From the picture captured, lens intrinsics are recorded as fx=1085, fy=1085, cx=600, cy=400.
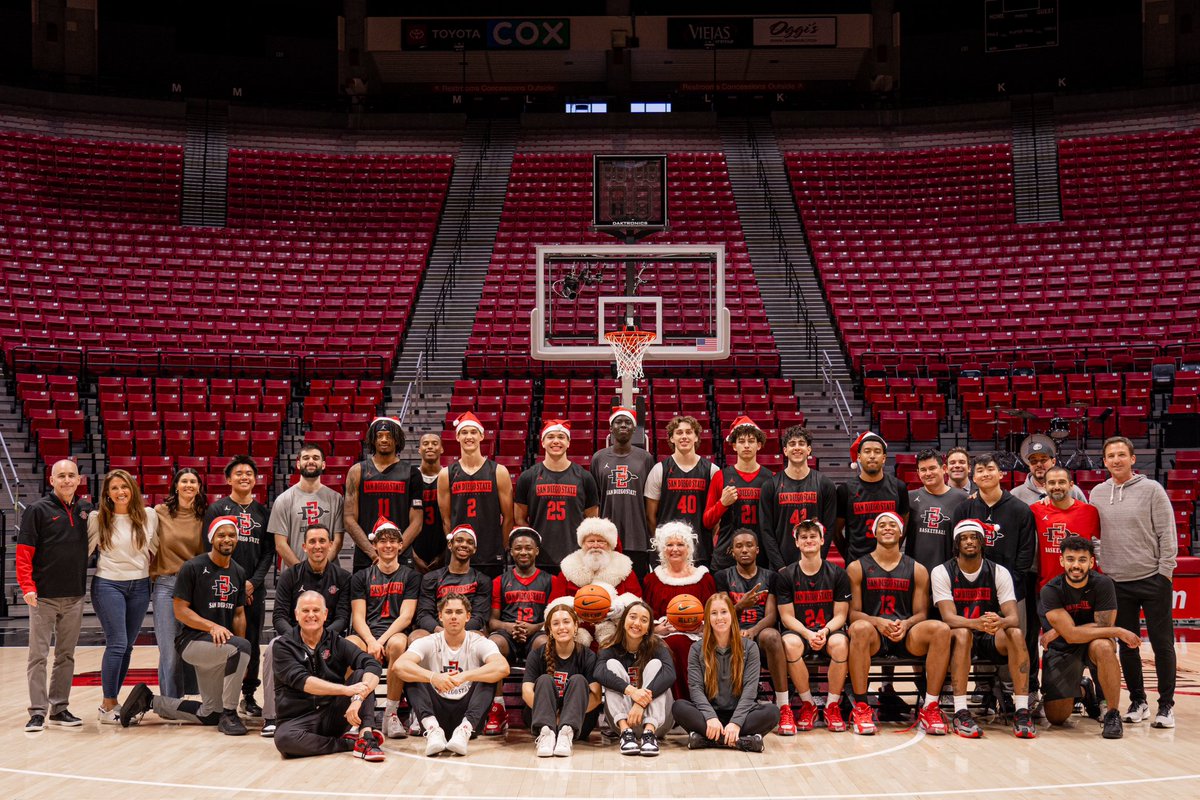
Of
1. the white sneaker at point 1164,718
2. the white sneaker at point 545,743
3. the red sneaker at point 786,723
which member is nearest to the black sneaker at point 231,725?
the white sneaker at point 545,743

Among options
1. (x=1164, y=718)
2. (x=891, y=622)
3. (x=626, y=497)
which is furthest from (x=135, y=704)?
(x=1164, y=718)

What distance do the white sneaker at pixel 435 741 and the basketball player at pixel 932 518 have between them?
322 centimetres

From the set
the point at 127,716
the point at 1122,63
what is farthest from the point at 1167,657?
the point at 1122,63

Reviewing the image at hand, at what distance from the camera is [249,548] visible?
23.5 ft

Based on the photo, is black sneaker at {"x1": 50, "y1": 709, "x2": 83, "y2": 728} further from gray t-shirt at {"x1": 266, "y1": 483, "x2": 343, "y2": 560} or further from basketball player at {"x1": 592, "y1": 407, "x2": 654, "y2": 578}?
basketball player at {"x1": 592, "y1": 407, "x2": 654, "y2": 578}

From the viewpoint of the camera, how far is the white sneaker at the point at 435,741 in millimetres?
5957

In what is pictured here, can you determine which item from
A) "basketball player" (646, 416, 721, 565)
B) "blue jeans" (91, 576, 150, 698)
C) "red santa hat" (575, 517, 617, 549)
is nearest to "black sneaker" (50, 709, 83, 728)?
"blue jeans" (91, 576, 150, 698)

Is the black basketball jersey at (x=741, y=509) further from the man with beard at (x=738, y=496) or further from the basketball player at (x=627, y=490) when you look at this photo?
the basketball player at (x=627, y=490)

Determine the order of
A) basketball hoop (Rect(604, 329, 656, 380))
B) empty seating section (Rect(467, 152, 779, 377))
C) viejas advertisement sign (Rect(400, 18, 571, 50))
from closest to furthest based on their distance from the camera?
basketball hoop (Rect(604, 329, 656, 380))
empty seating section (Rect(467, 152, 779, 377))
viejas advertisement sign (Rect(400, 18, 571, 50))

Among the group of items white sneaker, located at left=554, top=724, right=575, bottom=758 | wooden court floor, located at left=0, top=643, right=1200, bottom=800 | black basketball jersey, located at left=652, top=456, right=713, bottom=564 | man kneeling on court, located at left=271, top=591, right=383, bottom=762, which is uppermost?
black basketball jersey, located at left=652, top=456, right=713, bottom=564

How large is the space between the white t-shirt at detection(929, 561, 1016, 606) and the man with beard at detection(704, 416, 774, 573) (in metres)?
1.10

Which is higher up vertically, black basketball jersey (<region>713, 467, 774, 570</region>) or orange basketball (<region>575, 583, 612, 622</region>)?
black basketball jersey (<region>713, 467, 774, 570</region>)

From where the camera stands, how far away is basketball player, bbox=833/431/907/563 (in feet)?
23.2

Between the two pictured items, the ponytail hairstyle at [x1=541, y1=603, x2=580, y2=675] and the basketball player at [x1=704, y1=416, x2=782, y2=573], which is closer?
the ponytail hairstyle at [x1=541, y1=603, x2=580, y2=675]
